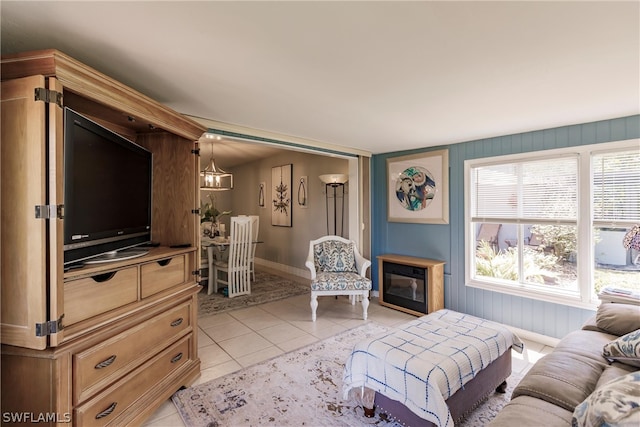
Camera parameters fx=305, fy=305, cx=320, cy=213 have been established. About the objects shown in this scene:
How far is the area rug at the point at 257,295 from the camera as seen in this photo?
424 cm

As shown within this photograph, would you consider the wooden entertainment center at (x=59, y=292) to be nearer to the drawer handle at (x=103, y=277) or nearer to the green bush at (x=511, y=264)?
the drawer handle at (x=103, y=277)

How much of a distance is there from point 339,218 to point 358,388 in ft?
11.5

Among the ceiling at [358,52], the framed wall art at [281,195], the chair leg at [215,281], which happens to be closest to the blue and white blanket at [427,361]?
the ceiling at [358,52]

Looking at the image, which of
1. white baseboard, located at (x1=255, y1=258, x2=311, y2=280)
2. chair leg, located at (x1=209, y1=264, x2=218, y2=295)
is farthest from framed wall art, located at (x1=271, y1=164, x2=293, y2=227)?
chair leg, located at (x1=209, y1=264, x2=218, y2=295)

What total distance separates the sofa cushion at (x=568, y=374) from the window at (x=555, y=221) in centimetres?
136

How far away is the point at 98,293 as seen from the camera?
158 centimetres

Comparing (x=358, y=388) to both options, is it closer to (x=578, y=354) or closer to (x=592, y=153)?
(x=578, y=354)

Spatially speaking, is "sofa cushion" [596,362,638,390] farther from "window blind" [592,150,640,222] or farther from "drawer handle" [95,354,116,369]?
"drawer handle" [95,354,116,369]

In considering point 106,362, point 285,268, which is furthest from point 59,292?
point 285,268

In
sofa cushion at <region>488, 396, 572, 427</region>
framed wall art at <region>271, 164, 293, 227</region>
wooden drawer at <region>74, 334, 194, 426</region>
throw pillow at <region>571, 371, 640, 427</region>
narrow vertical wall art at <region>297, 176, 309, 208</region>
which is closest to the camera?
throw pillow at <region>571, 371, 640, 427</region>

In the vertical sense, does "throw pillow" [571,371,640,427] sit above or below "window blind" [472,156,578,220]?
below

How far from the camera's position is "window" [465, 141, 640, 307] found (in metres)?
2.81

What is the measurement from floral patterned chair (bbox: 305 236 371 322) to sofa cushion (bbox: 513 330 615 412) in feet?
7.15

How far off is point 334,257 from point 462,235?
1682 millimetres
